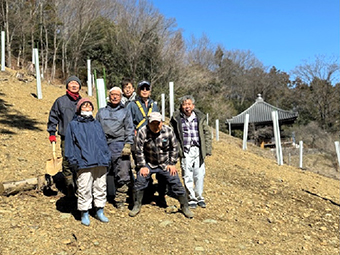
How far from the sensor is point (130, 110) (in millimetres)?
4020

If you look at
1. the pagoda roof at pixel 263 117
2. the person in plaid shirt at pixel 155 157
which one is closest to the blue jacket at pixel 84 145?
the person in plaid shirt at pixel 155 157

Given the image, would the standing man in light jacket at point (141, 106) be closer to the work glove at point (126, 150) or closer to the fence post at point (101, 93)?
the work glove at point (126, 150)

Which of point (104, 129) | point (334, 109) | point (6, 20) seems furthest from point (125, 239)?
point (334, 109)

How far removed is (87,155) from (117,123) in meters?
0.61

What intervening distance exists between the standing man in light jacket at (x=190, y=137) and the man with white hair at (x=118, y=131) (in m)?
0.72

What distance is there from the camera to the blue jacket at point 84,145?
127 inches

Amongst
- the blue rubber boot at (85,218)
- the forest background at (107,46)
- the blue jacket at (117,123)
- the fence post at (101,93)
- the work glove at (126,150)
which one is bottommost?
the blue rubber boot at (85,218)

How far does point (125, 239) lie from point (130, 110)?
1.57 metres

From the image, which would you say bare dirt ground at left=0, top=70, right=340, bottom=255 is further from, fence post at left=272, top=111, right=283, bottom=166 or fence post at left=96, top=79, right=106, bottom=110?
fence post at left=272, top=111, right=283, bottom=166

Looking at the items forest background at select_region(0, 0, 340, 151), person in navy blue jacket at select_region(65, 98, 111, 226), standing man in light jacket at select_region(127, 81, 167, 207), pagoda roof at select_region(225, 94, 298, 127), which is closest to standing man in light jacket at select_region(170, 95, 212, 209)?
standing man in light jacket at select_region(127, 81, 167, 207)

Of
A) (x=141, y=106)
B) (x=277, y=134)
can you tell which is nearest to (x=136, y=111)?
(x=141, y=106)

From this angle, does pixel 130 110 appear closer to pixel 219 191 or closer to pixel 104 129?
pixel 104 129

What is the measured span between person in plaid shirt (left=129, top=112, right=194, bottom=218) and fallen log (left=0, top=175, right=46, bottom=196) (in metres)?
1.37

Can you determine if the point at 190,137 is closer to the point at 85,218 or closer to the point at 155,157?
the point at 155,157
